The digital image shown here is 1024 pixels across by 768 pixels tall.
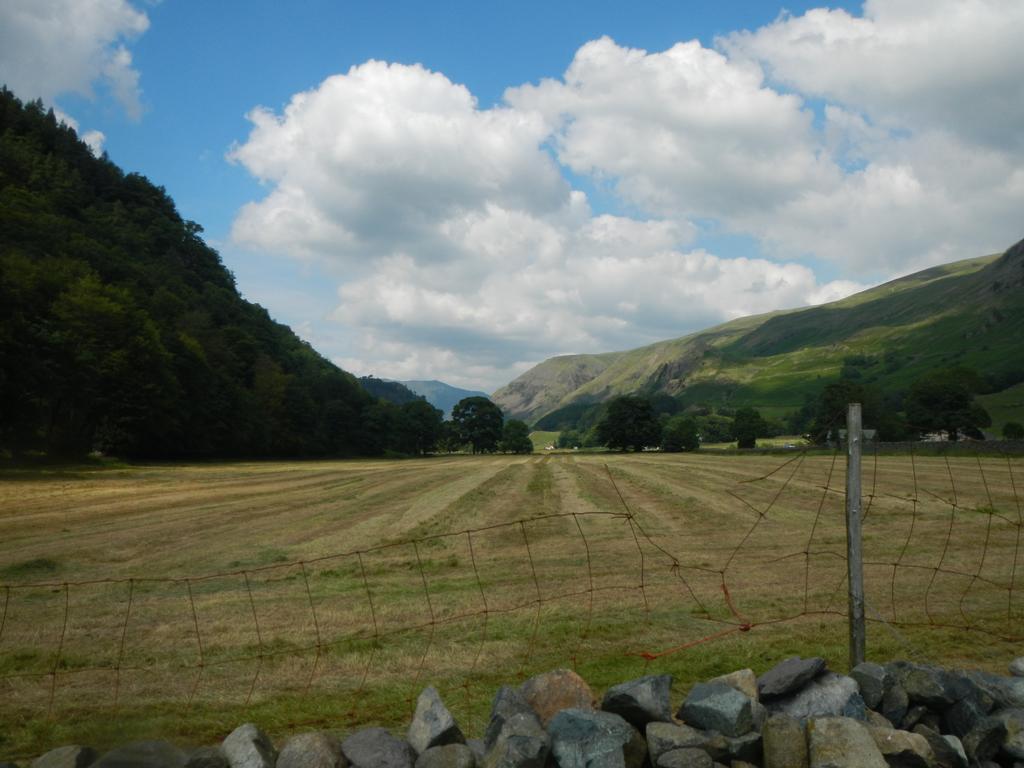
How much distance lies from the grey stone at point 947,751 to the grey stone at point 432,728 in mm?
4431

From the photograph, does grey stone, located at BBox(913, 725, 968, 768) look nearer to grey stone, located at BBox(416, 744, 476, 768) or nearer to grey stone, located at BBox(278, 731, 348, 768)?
grey stone, located at BBox(416, 744, 476, 768)

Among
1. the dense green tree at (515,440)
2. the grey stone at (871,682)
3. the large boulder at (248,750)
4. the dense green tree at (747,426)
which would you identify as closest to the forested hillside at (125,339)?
the dense green tree at (515,440)

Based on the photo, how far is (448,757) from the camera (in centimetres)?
541

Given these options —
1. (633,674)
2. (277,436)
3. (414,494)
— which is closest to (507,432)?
(277,436)

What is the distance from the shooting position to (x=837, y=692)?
6.26 meters

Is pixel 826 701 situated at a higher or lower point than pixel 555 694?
lower

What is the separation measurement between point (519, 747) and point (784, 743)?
7.70 feet

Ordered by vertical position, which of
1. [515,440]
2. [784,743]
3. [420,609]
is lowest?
[515,440]

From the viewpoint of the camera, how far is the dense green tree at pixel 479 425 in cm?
15900

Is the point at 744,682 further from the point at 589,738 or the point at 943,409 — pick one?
the point at 943,409

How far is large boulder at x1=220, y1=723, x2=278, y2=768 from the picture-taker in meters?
5.30

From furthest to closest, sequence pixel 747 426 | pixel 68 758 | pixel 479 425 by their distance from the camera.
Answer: pixel 479 425 → pixel 747 426 → pixel 68 758

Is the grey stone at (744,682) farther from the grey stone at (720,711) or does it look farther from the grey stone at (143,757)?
the grey stone at (143,757)

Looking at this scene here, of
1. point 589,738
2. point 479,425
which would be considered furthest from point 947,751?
point 479,425
